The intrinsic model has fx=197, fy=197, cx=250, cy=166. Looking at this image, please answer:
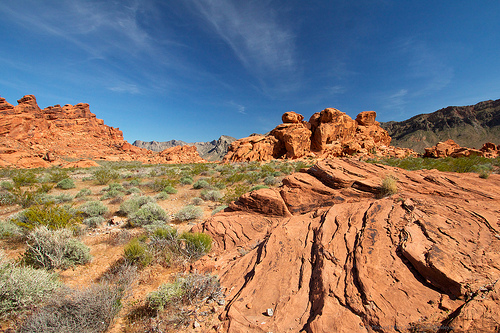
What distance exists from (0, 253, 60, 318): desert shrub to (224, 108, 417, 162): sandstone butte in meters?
28.6

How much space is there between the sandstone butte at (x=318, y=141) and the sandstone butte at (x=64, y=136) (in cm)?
2052

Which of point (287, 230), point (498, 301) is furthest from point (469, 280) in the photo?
point (287, 230)

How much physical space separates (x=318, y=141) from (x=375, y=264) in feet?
106

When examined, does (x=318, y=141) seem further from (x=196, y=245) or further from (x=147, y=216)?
(x=196, y=245)

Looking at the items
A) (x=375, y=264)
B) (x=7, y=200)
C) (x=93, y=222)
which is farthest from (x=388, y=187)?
(x=7, y=200)

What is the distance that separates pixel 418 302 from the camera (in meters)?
2.25

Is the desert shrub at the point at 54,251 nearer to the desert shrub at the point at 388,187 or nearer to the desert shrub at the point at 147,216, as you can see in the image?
the desert shrub at the point at 147,216

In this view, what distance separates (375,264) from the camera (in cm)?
277

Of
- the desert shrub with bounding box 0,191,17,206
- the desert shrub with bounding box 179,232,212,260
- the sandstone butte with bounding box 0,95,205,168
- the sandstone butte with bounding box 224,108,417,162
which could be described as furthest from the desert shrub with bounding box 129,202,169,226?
the sandstone butte with bounding box 0,95,205,168

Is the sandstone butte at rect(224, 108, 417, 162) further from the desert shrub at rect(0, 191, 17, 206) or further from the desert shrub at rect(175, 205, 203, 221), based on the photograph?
the desert shrub at rect(0, 191, 17, 206)

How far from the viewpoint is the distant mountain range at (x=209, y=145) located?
341 ft

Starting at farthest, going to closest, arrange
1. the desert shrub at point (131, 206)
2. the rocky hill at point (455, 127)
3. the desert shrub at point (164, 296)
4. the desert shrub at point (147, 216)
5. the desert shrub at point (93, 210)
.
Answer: the rocky hill at point (455, 127), the desert shrub at point (131, 206), the desert shrub at point (93, 210), the desert shrub at point (147, 216), the desert shrub at point (164, 296)

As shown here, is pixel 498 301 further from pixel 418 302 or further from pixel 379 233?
pixel 379 233

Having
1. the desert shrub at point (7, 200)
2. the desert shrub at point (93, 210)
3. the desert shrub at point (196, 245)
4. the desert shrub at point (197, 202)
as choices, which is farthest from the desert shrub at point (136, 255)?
the desert shrub at point (7, 200)
